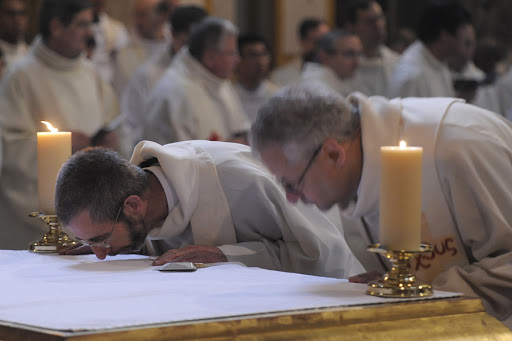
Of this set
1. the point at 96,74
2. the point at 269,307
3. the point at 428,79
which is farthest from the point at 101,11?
the point at 269,307

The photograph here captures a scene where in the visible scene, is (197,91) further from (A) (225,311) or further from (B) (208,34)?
(A) (225,311)

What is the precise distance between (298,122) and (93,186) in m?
0.84

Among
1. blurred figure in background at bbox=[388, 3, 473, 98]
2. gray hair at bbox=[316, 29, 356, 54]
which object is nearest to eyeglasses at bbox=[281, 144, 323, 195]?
blurred figure in background at bbox=[388, 3, 473, 98]

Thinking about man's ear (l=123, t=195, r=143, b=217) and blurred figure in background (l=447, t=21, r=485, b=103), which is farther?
blurred figure in background (l=447, t=21, r=485, b=103)

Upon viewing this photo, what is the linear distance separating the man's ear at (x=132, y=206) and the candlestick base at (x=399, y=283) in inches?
46.4

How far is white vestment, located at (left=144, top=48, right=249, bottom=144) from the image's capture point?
23.5 ft

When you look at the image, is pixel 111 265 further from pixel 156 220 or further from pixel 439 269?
pixel 439 269

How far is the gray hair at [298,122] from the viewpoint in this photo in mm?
2916

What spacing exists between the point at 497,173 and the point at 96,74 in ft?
15.6

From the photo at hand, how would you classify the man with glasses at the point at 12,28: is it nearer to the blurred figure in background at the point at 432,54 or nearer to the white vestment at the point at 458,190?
the blurred figure in background at the point at 432,54

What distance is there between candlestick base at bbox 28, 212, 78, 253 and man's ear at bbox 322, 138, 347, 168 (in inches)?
46.8

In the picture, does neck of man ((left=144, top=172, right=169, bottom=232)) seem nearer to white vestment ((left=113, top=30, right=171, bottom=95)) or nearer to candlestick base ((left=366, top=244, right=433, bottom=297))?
candlestick base ((left=366, top=244, right=433, bottom=297))

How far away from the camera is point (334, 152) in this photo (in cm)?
297

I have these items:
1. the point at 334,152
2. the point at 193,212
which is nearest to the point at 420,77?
the point at 193,212
